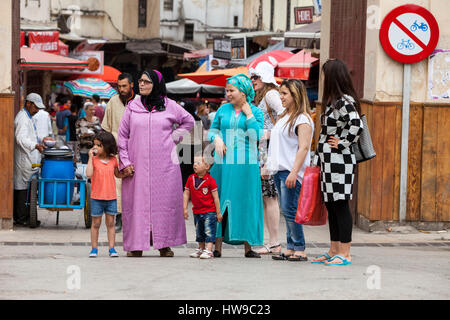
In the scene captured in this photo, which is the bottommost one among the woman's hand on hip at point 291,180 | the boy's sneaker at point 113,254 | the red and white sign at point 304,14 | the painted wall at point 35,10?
the boy's sneaker at point 113,254

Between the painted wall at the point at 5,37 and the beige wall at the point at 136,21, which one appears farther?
the beige wall at the point at 136,21

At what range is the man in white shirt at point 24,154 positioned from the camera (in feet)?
37.4

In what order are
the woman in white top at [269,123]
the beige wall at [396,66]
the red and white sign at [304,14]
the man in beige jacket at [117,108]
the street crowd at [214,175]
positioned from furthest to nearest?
the red and white sign at [304,14] → the beige wall at [396,66] → the man in beige jacket at [117,108] → the woman in white top at [269,123] → the street crowd at [214,175]

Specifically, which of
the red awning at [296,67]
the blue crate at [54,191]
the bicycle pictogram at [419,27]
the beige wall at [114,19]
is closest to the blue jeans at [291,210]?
the bicycle pictogram at [419,27]

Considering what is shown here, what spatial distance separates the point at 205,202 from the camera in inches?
334

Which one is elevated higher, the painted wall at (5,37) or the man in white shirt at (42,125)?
the painted wall at (5,37)

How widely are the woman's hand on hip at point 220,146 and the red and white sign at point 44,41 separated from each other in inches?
861

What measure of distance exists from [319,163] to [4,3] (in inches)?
195

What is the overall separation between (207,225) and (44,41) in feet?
74.3

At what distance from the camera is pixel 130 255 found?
8789mm

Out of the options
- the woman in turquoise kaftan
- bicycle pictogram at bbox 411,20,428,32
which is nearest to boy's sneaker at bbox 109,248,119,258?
the woman in turquoise kaftan

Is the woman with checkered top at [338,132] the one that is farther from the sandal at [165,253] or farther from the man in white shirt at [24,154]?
the man in white shirt at [24,154]
